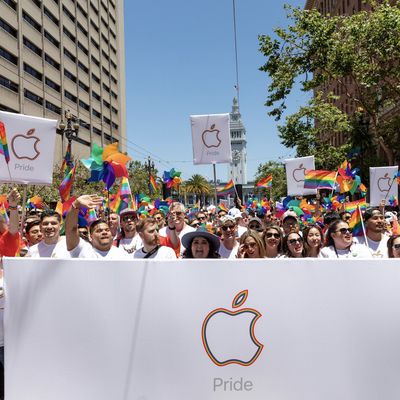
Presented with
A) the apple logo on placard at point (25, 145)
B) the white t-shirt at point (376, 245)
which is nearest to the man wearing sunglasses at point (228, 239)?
the white t-shirt at point (376, 245)

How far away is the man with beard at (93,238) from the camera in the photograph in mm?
3284

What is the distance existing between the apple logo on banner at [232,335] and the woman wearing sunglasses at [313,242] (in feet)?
7.05

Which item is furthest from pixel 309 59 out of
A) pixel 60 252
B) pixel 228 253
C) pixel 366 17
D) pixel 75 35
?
pixel 75 35

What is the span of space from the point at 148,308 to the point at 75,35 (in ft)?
166

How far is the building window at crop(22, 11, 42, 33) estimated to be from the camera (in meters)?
36.4

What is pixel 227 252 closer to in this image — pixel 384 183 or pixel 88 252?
pixel 88 252

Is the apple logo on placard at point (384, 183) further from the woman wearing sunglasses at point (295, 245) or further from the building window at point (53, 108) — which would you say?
the building window at point (53, 108)

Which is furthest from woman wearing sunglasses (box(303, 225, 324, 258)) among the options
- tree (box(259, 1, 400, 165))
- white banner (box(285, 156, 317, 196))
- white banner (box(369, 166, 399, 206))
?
tree (box(259, 1, 400, 165))

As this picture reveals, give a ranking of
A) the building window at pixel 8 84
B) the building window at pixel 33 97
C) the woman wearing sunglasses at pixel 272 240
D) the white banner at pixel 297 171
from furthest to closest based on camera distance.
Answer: the building window at pixel 33 97, the building window at pixel 8 84, the white banner at pixel 297 171, the woman wearing sunglasses at pixel 272 240

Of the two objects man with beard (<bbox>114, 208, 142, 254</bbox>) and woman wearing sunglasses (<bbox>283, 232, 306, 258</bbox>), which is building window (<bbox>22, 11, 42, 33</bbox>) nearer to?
man with beard (<bbox>114, 208, 142, 254</bbox>)

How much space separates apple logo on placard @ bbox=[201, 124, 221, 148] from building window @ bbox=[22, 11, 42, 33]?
121ft

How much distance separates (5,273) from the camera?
2.63 m

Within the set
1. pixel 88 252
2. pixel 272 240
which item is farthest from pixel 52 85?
pixel 272 240

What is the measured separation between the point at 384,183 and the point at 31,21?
38237 mm
